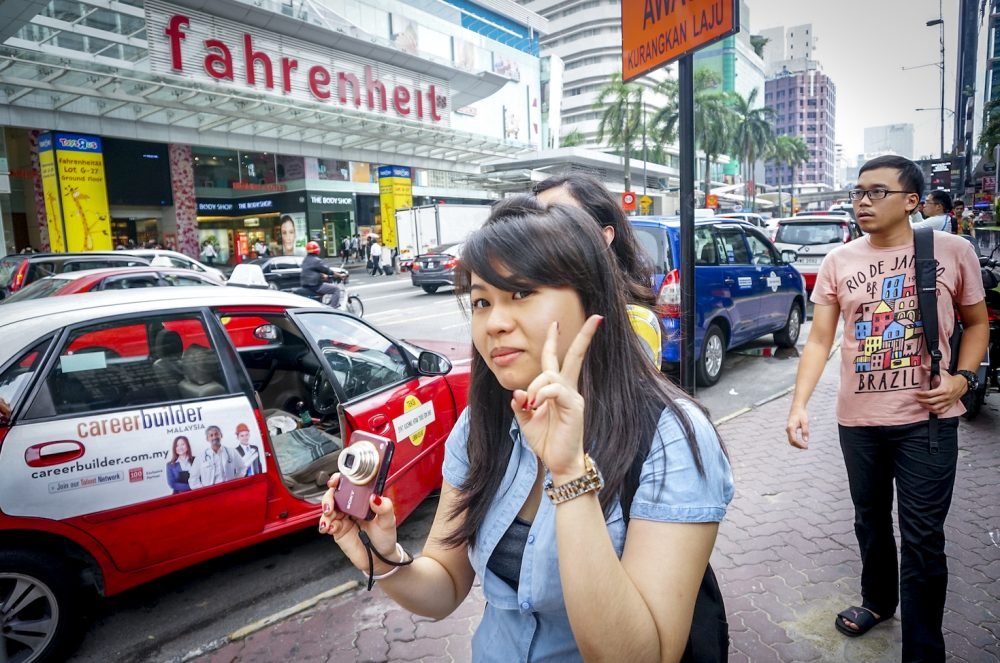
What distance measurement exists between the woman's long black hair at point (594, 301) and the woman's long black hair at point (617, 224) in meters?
0.31

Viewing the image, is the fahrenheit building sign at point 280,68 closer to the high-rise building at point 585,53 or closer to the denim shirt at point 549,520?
the denim shirt at point 549,520

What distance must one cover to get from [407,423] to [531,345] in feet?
8.15

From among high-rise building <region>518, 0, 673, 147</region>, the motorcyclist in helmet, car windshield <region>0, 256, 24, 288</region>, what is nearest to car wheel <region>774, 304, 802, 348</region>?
the motorcyclist in helmet

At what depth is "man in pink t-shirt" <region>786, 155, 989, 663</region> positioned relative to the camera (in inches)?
88.8

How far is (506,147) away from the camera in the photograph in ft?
99.3

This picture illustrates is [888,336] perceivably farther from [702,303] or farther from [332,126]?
[332,126]

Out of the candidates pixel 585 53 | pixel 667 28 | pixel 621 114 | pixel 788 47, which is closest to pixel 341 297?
pixel 667 28

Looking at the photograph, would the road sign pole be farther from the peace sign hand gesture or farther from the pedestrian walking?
the pedestrian walking

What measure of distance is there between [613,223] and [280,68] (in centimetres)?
2415

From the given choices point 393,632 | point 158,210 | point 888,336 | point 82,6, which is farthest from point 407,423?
point 158,210

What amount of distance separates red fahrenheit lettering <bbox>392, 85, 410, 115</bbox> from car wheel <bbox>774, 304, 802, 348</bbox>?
22011 millimetres

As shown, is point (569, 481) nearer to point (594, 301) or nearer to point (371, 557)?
point (594, 301)

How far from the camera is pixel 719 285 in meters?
6.70

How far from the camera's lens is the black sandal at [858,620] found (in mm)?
2654
